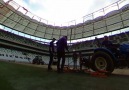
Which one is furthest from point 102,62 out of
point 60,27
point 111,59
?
point 60,27

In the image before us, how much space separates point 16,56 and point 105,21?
2085cm

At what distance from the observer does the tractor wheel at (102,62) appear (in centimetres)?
617

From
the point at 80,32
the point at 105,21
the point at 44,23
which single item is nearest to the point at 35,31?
the point at 44,23

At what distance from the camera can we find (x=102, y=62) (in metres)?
6.60

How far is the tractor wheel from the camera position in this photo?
617cm

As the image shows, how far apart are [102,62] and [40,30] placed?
1308 inches

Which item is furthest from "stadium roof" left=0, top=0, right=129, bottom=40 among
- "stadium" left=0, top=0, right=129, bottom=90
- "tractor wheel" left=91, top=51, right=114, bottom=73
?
"tractor wheel" left=91, top=51, right=114, bottom=73

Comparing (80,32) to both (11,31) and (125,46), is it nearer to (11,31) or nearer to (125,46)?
(11,31)

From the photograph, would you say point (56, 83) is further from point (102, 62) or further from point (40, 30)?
point (40, 30)

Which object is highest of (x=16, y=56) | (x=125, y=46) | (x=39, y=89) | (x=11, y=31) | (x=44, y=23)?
(x=44, y=23)

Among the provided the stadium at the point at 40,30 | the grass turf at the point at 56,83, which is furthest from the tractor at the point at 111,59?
the stadium at the point at 40,30

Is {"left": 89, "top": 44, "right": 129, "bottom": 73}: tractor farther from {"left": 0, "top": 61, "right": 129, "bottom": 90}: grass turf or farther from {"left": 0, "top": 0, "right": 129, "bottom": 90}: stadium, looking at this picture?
{"left": 0, "top": 0, "right": 129, "bottom": 90}: stadium

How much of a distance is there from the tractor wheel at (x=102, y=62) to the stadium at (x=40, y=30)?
1960 cm

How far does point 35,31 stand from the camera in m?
38.2
